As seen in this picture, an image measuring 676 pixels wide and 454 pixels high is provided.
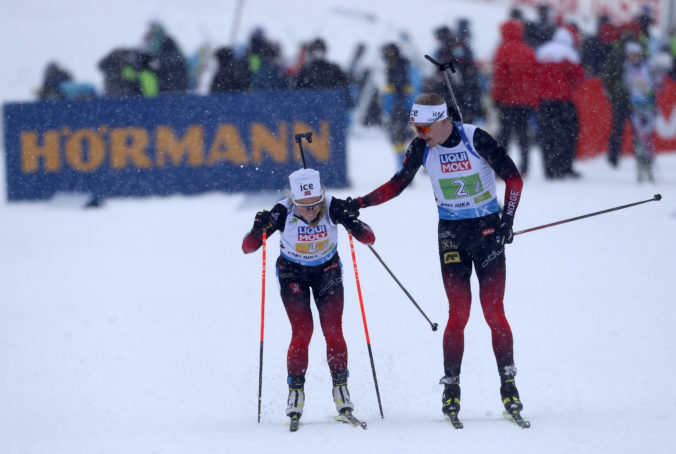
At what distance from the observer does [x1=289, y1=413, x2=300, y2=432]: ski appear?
20.0ft

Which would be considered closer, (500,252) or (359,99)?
(500,252)

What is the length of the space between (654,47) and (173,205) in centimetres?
1779

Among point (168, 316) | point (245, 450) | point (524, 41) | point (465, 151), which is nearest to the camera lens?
point (245, 450)

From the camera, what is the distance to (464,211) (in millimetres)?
6137

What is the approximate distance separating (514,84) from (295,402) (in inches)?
399

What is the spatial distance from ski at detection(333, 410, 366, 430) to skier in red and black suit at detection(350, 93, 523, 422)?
20.9 inches

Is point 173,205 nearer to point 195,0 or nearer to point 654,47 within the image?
point 654,47

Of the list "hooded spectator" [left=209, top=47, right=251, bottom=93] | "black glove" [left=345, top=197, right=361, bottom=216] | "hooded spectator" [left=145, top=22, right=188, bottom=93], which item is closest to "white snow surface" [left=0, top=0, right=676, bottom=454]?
"black glove" [left=345, top=197, right=361, bottom=216]

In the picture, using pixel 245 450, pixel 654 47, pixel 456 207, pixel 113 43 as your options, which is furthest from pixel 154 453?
pixel 113 43

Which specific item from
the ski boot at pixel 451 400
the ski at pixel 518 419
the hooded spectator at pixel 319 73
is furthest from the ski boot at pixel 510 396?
the hooded spectator at pixel 319 73

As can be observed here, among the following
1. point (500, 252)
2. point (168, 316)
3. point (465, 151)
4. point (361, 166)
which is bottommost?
point (168, 316)

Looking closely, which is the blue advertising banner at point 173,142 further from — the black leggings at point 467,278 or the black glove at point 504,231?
the black glove at point 504,231

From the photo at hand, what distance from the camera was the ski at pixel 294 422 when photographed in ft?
20.0

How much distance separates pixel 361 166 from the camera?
1895 centimetres
